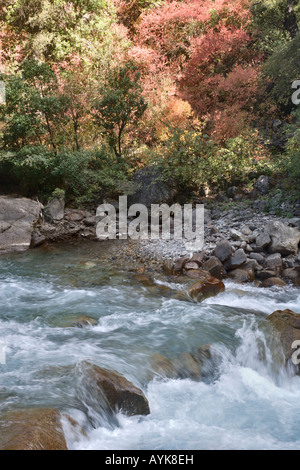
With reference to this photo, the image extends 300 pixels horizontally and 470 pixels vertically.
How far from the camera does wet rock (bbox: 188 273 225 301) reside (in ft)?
22.0

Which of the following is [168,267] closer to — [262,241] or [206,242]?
[206,242]

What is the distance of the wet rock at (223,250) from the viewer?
7852 mm

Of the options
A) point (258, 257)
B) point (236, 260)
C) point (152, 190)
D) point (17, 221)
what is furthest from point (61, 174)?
point (258, 257)

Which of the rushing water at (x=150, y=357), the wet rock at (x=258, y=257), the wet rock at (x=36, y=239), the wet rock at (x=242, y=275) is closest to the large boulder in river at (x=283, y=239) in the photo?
the wet rock at (x=258, y=257)

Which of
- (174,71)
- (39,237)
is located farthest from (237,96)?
(39,237)

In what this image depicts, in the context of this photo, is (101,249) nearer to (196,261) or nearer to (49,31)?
(196,261)

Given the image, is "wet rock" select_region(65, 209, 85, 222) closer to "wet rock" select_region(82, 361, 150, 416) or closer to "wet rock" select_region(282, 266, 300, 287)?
"wet rock" select_region(282, 266, 300, 287)

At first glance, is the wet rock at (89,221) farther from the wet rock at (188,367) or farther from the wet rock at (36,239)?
the wet rock at (188,367)

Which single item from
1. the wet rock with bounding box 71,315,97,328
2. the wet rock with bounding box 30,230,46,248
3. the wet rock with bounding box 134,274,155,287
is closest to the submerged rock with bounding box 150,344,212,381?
the wet rock with bounding box 71,315,97,328

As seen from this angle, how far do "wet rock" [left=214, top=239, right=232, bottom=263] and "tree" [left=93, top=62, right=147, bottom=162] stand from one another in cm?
605

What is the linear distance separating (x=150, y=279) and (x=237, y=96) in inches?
383

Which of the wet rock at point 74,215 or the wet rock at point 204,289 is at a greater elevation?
the wet rock at point 74,215

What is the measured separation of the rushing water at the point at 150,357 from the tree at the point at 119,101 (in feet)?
22.5

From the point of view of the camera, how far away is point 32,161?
35.2ft
